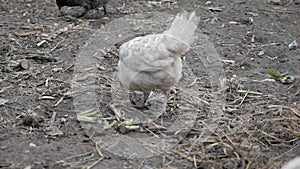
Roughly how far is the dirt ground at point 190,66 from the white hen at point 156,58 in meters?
0.49

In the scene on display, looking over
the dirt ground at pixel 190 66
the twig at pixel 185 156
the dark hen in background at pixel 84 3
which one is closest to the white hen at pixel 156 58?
the dirt ground at pixel 190 66

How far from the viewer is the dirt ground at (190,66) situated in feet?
11.9

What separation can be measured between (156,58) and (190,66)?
1.51 meters

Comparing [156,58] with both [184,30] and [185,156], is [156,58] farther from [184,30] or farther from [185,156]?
[185,156]

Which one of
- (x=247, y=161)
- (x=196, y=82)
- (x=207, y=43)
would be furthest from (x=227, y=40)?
(x=247, y=161)

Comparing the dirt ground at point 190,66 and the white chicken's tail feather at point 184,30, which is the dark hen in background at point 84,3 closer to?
the dirt ground at point 190,66

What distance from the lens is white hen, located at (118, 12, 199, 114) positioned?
13.1ft

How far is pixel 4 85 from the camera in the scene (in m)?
4.79

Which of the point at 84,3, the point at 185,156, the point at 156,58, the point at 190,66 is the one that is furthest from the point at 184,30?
the point at 84,3

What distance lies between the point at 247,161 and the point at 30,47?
124 inches

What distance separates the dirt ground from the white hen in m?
0.49

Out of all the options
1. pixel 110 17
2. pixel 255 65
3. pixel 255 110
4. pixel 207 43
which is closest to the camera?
pixel 255 110

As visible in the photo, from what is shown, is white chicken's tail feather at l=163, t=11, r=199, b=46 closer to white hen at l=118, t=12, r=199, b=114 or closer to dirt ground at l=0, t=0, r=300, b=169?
white hen at l=118, t=12, r=199, b=114

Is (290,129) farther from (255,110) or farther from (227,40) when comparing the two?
(227,40)
